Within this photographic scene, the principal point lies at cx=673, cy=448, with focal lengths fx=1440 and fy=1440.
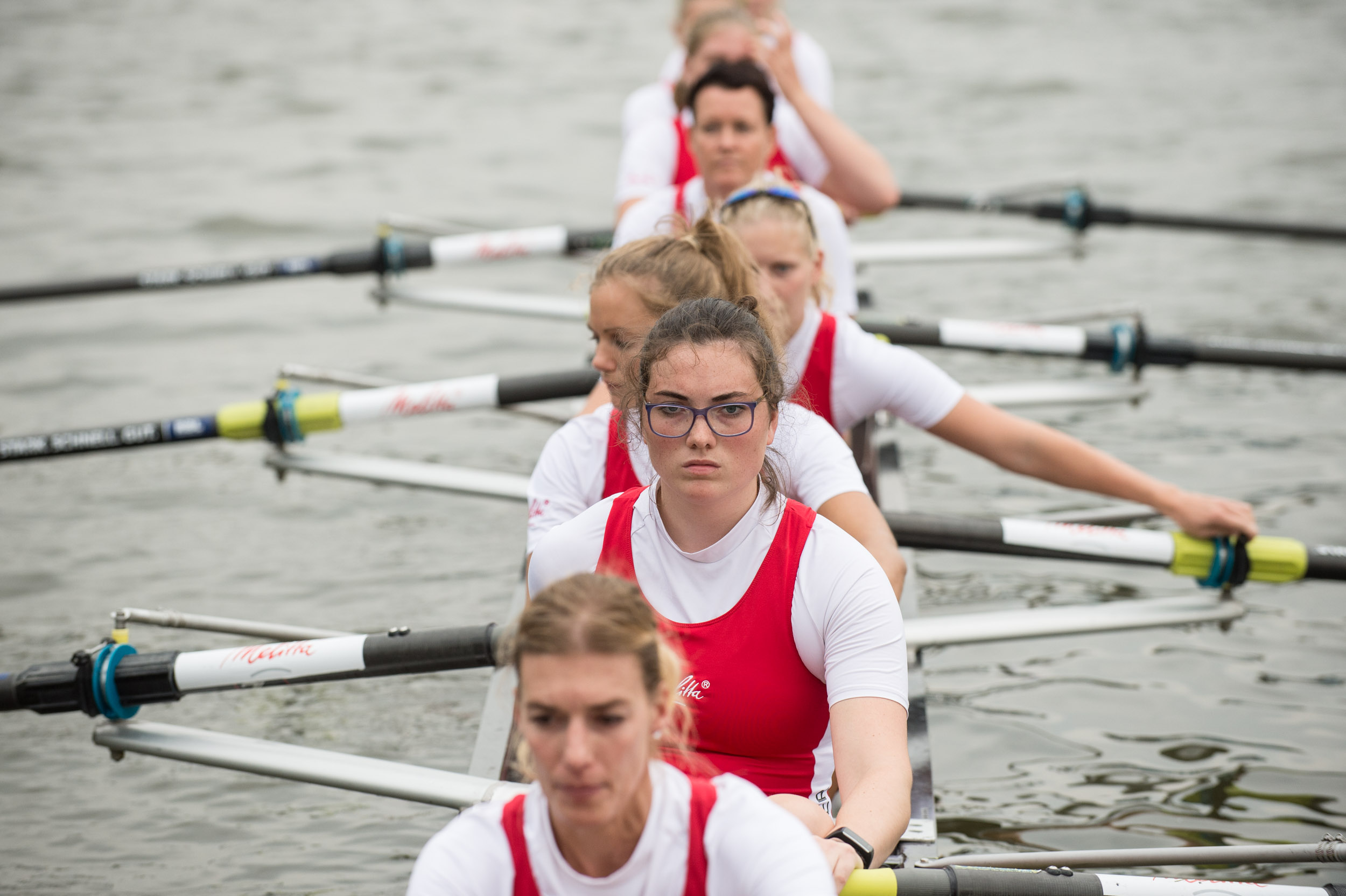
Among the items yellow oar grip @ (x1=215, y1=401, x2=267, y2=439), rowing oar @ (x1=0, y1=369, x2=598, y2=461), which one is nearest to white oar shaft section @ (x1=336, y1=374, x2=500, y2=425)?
rowing oar @ (x1=0, y1=369, x2=598, y2=461)

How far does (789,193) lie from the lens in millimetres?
2893

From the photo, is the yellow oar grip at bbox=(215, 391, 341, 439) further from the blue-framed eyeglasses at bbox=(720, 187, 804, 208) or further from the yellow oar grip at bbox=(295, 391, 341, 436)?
the blue-framed eyeglasses at bbox=(720, 187, 804, 208)

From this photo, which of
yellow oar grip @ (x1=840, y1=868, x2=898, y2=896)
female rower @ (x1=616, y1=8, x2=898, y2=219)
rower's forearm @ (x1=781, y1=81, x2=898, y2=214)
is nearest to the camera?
yellow oar grip @ (x1=840, y1=868, x2=898, y2=896)

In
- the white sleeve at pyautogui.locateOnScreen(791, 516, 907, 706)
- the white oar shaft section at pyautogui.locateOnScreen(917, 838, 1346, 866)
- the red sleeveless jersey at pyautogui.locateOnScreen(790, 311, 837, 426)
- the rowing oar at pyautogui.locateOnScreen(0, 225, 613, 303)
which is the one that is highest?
the rowing oar at pyautogui.locateOnScreen(0, 225, 613, 303)

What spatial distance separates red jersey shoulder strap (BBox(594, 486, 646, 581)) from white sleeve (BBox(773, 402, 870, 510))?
0.40 m

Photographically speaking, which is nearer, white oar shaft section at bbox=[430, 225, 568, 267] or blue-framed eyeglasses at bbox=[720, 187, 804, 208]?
blue-framed eyeglasses at bbox=[720, 187, 804, 208]

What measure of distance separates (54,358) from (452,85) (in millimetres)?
5295

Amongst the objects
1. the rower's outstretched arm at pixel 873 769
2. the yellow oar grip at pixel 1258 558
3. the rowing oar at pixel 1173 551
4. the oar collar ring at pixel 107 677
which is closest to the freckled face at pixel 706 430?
the rower's outstretched arm at pixel 873 769

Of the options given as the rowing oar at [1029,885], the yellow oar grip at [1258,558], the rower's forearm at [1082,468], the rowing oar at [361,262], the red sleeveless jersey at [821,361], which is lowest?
the rowing oar at [1029,885]

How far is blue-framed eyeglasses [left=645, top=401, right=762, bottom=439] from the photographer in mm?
1902

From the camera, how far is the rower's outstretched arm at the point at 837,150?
4.13 m

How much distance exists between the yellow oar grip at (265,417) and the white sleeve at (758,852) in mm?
2330

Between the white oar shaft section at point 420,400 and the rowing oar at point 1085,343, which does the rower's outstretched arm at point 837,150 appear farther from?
the white oar shaft section at point 420,400

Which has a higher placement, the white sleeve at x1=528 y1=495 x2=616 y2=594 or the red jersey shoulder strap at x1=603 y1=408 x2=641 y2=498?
the red jersey shoulder strap at x1=603 y1=408 x2=641 y2=498
